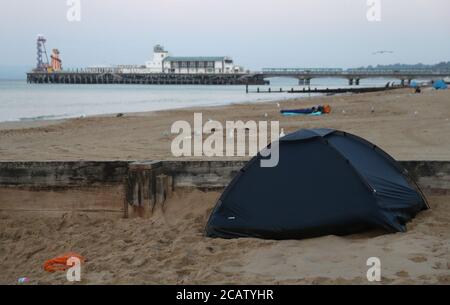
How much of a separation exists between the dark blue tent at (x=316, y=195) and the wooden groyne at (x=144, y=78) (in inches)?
4579

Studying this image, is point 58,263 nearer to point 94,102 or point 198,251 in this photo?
point 198,251

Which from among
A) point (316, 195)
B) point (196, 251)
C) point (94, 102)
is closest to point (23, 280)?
point (196, 251)

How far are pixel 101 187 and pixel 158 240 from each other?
1.76 m

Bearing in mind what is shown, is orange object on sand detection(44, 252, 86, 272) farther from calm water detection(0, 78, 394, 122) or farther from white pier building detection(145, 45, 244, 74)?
white pier building detection(145, 45, 244, 74)

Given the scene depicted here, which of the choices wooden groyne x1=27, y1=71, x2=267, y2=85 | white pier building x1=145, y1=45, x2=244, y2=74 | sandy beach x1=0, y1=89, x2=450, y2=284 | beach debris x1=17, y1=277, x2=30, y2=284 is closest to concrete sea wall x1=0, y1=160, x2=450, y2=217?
sandy beach x1=0, y1=89, x2=450, y2=284

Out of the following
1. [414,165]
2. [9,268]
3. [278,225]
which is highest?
[414,165]

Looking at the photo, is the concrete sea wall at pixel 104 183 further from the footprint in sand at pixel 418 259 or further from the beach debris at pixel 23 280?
the footprint in sand at pixel 418 259

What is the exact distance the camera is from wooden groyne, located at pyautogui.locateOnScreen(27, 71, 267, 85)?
420 ft

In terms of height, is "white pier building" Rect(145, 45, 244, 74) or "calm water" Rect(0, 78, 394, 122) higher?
"white pier building" Rect(145, 45, 244, 74)

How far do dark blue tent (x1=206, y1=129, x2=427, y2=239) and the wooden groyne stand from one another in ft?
382

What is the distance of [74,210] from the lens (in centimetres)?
733
